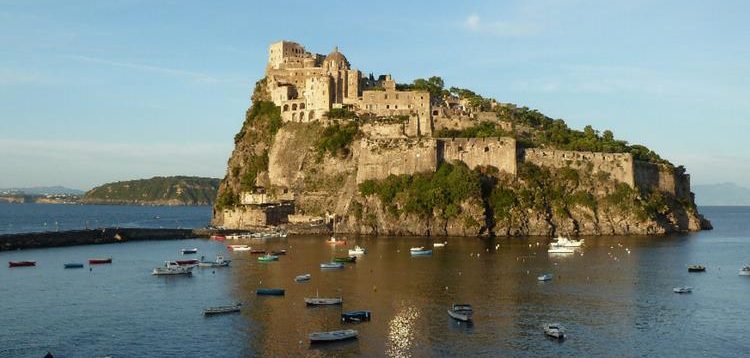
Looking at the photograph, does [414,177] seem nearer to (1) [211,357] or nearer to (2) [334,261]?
(2) [334,261]

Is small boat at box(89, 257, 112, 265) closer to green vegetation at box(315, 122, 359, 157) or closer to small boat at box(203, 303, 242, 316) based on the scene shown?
small boat at box(203, 303, 242, 316)

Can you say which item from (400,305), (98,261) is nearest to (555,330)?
(400,305)

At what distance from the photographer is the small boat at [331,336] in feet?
96.9

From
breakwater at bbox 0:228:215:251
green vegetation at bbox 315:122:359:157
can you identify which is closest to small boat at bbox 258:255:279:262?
breakwater at bbox 0:228:215:251

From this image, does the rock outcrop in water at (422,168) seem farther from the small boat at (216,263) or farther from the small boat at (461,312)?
the small boat at (461,312)

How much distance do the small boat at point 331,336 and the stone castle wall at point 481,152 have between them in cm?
4710

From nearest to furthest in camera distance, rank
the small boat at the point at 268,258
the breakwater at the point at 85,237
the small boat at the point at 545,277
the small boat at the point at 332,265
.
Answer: the small boat at the point at 545,277, the small boat at the point at 332,265, the small boat at the point at 268,258, the breakwater at the point at 85,237

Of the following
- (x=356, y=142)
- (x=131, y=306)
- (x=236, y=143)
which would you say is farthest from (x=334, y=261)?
(x=236, y=143)

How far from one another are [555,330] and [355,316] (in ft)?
26.7

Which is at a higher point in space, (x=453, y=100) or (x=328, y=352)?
(x=453, y=100)

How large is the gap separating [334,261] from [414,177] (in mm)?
23233

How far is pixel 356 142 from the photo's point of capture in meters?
81.8

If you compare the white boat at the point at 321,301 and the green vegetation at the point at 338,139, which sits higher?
the green vegetation at the point at 338,139

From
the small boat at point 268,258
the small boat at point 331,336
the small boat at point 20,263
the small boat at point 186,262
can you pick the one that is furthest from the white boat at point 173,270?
the small boat at point 331,336
